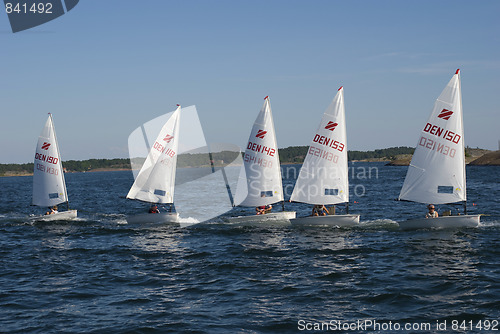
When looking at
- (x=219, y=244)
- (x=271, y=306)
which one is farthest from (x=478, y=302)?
(x=219, y=244)

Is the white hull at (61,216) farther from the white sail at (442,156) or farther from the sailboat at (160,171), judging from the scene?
the white sail at (442,156)

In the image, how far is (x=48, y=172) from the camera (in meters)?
40.8

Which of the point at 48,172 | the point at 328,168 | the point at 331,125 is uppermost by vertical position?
the point at 331,125

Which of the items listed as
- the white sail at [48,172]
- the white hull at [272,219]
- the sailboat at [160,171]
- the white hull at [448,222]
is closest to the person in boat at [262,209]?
the white hull at [272,219]

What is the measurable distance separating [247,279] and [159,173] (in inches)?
726

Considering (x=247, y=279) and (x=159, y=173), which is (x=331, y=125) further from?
(x=247, y=279)

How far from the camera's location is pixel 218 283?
2080 centimetres

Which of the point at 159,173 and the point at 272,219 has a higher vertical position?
the point at 159,173

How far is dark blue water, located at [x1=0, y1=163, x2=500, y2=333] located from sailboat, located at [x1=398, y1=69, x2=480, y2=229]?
1.12 metres

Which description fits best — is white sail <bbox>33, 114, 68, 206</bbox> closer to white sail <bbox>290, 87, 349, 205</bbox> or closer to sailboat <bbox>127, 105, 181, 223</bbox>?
sailboat <bbox>127, 105, 181, 223</bbox>

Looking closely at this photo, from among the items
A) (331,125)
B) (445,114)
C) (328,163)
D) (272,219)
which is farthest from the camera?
(272,219)

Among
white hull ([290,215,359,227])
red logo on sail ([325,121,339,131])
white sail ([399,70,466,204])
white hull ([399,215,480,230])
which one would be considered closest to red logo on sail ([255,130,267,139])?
red logo on sail ([325,121,339,131])

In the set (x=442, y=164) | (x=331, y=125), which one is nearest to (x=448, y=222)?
(x=442, y=164)

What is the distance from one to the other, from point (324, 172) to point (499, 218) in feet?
49.1
